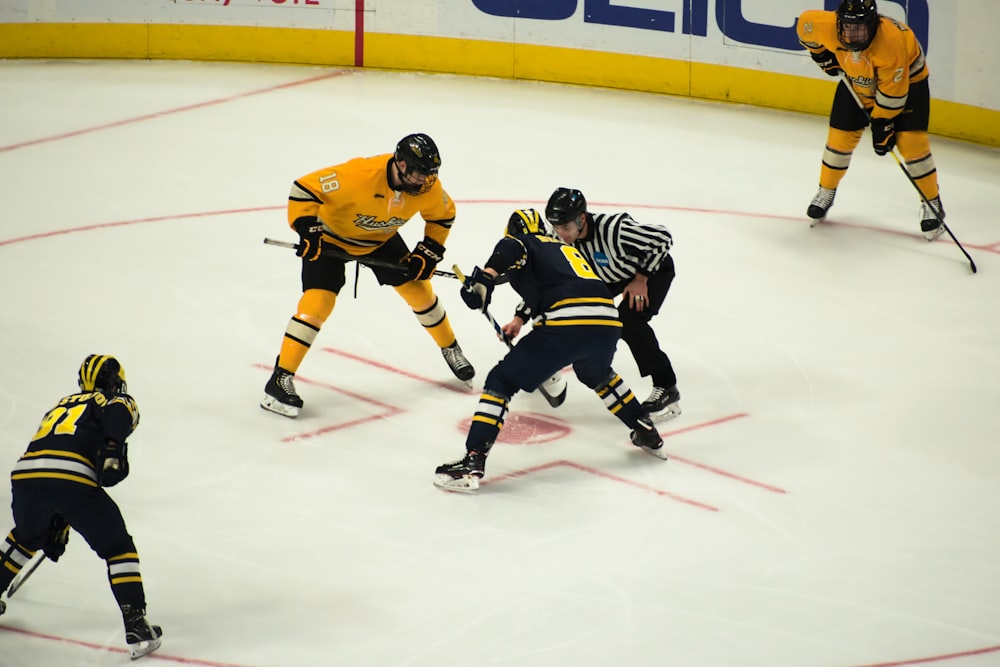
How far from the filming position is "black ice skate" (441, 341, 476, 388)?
6.02 metres

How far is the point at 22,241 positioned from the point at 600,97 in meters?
4.63

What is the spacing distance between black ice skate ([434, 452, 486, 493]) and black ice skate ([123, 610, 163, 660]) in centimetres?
138

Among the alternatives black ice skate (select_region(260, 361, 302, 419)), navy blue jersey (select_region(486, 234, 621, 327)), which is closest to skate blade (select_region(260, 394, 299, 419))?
black ice skate (select_region(260, 361, 302, 419))

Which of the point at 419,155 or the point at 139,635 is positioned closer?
the point at 139,635

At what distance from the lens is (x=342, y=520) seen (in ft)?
16.0

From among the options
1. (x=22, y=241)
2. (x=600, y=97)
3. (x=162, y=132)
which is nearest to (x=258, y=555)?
(x=22, y=241)

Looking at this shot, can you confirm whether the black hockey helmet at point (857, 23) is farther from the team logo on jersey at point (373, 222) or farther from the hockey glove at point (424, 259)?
the team logo on jersey at point (373, 222)

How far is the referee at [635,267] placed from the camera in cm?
534

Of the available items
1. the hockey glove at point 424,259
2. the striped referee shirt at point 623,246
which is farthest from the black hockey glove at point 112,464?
the striped referee shirt at point 623,246

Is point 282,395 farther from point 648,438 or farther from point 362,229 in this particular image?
point 648,438

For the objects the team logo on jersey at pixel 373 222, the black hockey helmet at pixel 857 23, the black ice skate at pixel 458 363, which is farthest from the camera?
the black hockey helmet at pixel 857 23

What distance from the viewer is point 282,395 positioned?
221 inches

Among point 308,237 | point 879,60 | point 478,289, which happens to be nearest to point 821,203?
point 879,60

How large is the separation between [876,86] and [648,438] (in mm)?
2999
